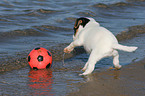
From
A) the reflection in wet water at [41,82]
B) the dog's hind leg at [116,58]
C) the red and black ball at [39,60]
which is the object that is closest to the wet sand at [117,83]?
the dog's hind leg at [116,58]

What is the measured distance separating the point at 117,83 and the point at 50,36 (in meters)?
4.29

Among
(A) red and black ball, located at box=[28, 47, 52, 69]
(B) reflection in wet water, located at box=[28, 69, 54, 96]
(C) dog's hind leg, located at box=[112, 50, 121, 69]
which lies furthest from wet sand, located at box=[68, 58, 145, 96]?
(A) red and black ball, located at box=[28, 47, 52, 69]

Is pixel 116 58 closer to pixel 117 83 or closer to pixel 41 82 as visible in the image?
pixel 117 83

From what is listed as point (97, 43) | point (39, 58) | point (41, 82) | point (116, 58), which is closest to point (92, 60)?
point (97, 43)

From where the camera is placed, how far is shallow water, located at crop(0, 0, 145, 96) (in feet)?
16.9

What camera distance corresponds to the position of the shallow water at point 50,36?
203 inches

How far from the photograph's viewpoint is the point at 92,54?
17.2 ft

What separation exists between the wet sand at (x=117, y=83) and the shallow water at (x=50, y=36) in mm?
261

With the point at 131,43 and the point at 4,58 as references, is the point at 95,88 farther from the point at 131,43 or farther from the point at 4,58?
the point at 131,43

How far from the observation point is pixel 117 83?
16.7 ft

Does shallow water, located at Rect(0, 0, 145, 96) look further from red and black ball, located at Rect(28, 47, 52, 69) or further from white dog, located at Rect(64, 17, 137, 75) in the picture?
white dog, located at Rect(64, 17, 137, 75)

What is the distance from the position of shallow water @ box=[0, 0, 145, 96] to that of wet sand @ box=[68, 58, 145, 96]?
0.26 meters

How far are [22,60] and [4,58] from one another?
17.6 inches

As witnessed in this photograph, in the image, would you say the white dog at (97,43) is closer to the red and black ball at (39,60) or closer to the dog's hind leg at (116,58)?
the dog's hind leg at (116,58)
